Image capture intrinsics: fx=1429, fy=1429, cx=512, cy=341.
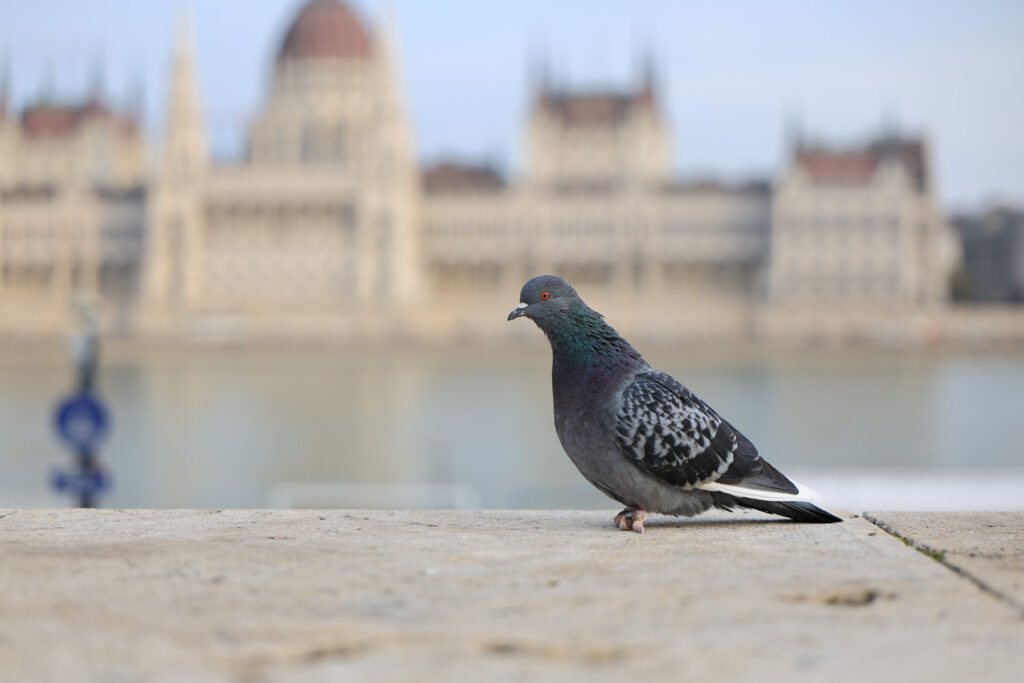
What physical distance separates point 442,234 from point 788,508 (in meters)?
71.5

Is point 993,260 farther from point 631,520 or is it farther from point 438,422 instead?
point 631,520

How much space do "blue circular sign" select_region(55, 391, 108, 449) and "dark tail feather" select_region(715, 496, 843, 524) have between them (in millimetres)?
7624

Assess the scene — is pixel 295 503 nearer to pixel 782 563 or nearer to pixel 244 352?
pixel 782 563

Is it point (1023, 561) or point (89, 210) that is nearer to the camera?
point (1023, 561)

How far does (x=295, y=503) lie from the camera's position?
58.9 ft

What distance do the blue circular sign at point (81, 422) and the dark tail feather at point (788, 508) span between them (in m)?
7.62

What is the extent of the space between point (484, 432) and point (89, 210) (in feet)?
140

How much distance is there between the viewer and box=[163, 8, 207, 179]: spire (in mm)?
73312

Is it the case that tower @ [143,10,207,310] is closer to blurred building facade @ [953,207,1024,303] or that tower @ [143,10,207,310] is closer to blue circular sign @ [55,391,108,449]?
blurred building facade @ [953,207,1024,303]

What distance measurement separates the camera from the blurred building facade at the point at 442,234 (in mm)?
70938

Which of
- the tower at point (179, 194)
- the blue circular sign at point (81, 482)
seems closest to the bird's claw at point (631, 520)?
the blue circular sign at point (81, 482)

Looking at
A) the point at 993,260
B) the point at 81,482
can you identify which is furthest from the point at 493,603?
the point at 993,260

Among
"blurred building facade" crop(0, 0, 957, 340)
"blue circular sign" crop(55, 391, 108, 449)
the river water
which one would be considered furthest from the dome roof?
"blue circular sign" crop(55, 391, 108, 449)

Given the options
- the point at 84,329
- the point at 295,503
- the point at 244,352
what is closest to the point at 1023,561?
the point at 84,329
